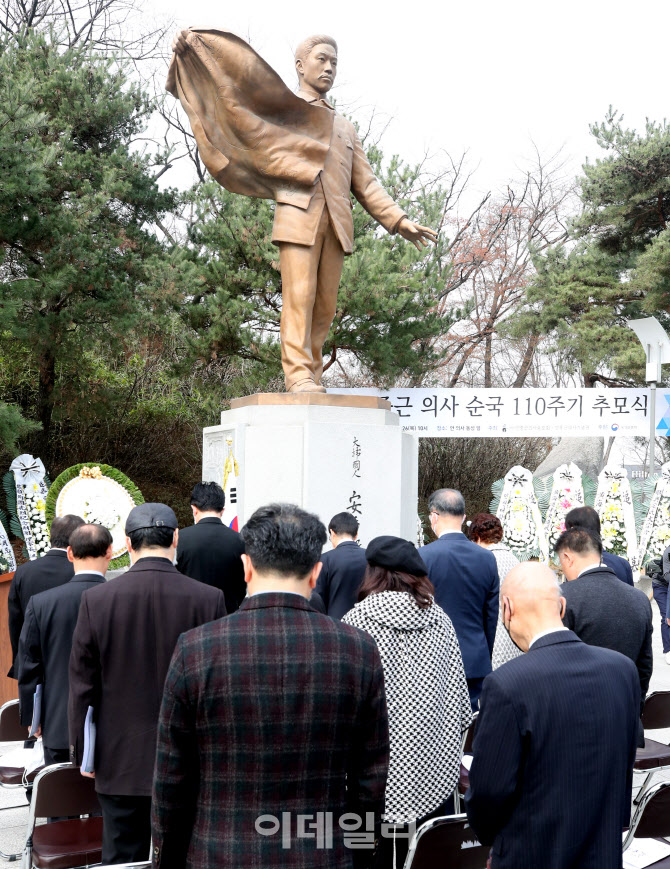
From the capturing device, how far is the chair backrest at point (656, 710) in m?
3.44

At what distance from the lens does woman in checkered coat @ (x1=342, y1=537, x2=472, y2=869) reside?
2314mm

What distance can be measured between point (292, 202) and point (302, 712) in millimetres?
4191

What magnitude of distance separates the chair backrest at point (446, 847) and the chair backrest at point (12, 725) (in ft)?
6.38

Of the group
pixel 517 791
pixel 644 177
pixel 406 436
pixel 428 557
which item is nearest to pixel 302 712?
pixel 517 791

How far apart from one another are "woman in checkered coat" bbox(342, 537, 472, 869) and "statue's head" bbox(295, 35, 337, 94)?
360cm

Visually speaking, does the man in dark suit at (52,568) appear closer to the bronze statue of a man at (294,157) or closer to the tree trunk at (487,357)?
the bronze statue of a man at (294,157)

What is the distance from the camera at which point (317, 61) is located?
5094 mm

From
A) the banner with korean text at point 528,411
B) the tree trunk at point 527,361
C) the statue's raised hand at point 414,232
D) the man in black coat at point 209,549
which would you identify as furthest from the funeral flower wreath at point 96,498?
the tree trunk at point 527,361

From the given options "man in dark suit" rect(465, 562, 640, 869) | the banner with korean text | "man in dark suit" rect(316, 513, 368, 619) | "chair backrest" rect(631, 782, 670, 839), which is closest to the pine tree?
the banner with korean text

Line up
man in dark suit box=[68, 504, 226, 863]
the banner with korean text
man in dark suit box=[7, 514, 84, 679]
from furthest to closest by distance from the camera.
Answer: the banner with korean text < man in dark suit box=[7, 514, 84, 679] < man in dark suit box=[68, 504, 226, 863]

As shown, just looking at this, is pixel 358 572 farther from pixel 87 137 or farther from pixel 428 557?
pixel 87 137

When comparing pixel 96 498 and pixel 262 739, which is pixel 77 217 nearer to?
pixel 96 498

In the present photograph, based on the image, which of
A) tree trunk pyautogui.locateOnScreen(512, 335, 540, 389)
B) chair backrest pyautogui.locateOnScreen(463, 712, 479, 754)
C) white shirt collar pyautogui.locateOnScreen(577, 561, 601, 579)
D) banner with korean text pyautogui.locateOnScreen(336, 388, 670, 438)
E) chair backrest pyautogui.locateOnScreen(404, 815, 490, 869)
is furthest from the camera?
tree trunk pyautogui.locateOnScreen(512, 335, 540, 389)

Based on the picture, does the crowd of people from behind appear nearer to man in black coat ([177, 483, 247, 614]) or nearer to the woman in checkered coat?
the woman in checkered coat
